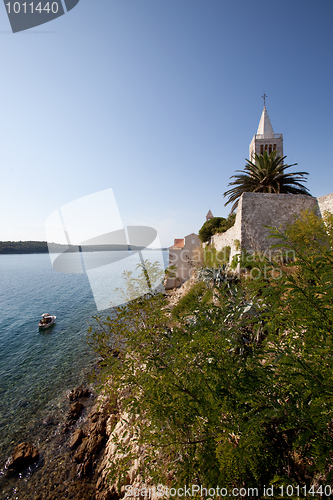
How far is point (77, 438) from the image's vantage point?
5.06 metres

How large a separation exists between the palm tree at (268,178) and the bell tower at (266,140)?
12.8 metres

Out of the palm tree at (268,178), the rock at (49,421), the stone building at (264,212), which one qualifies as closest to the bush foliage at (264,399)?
the rock at (49,421)

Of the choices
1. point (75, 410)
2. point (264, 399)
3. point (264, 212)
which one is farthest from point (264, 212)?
point (75, 410)

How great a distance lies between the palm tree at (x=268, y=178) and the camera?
35.4 ft

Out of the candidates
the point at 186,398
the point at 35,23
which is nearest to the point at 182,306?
the point at 186,398

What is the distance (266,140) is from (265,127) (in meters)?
2.15

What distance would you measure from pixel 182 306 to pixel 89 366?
4819 millimetres

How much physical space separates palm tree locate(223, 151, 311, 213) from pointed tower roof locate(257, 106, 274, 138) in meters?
15.1

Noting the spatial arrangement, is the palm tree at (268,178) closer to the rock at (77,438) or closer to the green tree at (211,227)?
the green tree at (211,227)

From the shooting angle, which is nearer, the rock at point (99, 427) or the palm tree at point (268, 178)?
the rock at point (99, 427)

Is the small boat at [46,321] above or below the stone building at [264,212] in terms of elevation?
below

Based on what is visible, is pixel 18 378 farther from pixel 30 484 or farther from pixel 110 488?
pixel 110 488

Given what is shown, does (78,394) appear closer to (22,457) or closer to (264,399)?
(22,457)

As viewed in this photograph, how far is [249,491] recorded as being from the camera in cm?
136
